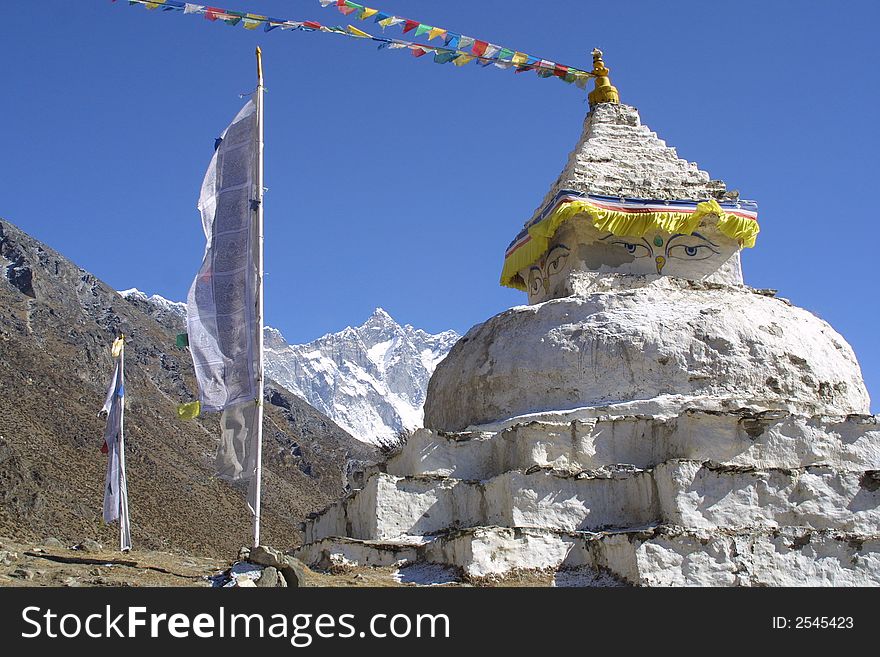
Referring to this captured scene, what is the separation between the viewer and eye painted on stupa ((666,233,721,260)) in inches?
687

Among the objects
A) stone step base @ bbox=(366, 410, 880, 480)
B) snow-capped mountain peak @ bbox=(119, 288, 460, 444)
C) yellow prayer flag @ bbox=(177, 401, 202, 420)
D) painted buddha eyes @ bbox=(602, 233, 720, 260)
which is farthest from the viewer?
snow-capped mountain peak @ bbox=(119, 288, 460, 444)

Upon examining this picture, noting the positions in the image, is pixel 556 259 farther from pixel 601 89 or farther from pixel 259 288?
pixel 259 288

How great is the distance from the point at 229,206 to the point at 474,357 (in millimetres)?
4975

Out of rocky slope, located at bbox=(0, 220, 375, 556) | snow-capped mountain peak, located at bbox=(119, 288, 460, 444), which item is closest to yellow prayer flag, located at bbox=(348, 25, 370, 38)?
rocky slope, located at bbox=(0, 220, 375, 556)

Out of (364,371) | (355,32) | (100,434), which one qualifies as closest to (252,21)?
(355,32)

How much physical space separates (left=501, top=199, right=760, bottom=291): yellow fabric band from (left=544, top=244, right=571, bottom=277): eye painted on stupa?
191 millimetres

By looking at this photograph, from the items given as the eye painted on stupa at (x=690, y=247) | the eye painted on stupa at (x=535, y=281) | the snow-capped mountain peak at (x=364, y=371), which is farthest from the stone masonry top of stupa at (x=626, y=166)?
the snow-capped mountain peak at (x=364, y=371)

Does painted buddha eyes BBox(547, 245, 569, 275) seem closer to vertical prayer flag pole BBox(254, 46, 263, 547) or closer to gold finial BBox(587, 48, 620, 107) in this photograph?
gold finial BBox(587, 48, 620, 107)

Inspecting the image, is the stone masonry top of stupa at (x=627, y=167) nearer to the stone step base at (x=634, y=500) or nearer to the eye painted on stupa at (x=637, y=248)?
the eye painted on stupa at (x=637, y=248)

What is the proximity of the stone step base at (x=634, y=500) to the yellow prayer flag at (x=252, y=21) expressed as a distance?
262 inches

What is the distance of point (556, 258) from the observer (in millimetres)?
17812

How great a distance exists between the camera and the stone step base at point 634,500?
13.0 m
